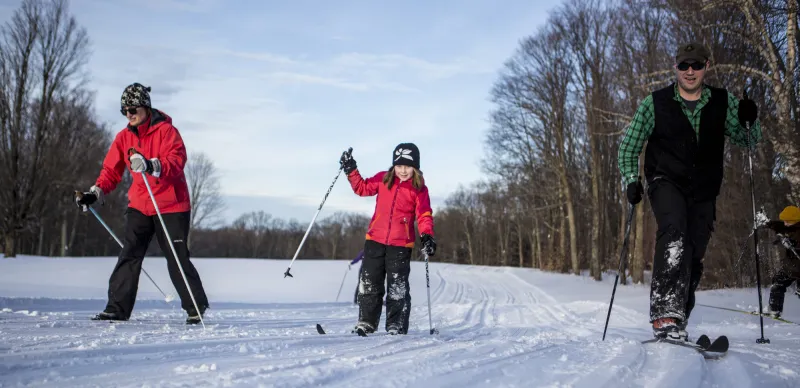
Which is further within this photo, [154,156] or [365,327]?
[154,156]

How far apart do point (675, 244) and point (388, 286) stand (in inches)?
96.8

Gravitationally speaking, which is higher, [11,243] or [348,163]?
[348,163]

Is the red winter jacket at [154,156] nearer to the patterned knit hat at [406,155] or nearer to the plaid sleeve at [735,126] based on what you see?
the patterned knit hat at [406,155]

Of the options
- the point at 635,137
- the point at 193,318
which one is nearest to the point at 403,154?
the point at 635,137

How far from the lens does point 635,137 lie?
14.1 ft

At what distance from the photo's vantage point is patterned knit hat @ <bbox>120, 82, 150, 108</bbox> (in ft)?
16.3

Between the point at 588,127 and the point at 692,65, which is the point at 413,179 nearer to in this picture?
the point at 692,65

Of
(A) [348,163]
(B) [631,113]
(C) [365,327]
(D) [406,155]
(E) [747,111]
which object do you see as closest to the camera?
(E) [747,111]

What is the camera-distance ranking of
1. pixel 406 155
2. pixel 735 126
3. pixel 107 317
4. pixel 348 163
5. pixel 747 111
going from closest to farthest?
pixel 747 111 → pixel 735 126 → pixel 107 317 → pixel 406 155 → pixel 348 163

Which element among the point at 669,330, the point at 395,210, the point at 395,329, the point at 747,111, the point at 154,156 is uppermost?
the point at 747,111

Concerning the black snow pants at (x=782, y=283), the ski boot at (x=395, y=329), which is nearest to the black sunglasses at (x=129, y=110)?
the ski boot at (x=395, y=329)

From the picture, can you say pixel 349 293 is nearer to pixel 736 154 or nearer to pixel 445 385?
pixel 736 154

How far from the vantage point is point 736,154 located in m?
13.4

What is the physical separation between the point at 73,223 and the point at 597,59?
36.4 metres
